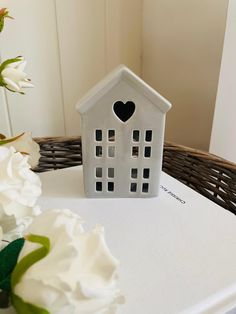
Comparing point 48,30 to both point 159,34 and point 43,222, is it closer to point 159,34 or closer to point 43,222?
point 159,34

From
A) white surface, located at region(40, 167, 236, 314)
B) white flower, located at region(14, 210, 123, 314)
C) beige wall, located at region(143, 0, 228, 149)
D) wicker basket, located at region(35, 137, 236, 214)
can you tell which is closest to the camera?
white flower, located at region(14, 210, 123, 314)

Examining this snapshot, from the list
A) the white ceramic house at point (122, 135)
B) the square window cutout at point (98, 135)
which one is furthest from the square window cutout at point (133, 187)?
the square window cutout at point (98, 135)

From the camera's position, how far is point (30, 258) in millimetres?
251

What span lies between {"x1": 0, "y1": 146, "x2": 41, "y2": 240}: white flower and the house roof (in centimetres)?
22

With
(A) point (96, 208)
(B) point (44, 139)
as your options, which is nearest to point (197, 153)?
(A) point (96, 208)

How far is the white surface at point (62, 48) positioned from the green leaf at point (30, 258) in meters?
0.79

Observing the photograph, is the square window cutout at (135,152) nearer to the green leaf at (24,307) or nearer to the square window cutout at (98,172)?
the square window cutout at (98,172)

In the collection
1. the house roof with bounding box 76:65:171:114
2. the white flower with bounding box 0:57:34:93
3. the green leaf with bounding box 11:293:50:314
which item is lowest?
the green leaf with bounding box 11:293:50:314

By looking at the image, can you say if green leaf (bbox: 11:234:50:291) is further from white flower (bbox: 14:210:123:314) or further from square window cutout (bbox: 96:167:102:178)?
square window cutout (bbox: 96:167:102:178)

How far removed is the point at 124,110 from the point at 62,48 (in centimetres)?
52

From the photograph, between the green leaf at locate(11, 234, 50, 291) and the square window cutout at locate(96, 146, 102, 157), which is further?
the square window cutout at locate(96, 146, 102, 157)

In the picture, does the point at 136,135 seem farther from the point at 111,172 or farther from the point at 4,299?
the point at 4,299

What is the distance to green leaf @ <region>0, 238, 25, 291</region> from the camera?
0.26 m

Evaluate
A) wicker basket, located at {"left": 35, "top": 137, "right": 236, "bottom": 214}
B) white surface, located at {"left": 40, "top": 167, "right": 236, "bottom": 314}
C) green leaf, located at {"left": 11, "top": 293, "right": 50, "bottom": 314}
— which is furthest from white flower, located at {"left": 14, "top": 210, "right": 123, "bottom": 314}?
wicker basket, located at {"left": 35, "top": 137, "right": 236, "bottom": 214}
